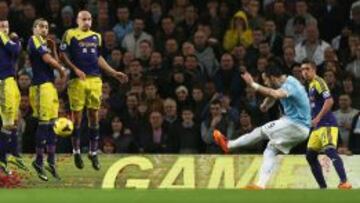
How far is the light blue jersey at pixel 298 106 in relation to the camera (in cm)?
1977

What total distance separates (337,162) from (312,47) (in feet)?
14.0

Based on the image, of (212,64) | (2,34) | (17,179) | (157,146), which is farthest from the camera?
(212,64)

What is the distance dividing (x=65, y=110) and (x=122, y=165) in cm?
176

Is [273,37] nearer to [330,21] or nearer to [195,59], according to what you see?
[330,21]

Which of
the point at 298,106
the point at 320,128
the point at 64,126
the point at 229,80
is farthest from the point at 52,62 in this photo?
the point at 229,80

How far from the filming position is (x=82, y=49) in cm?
1962

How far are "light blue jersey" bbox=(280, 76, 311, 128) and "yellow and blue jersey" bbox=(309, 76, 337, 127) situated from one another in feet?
1.73

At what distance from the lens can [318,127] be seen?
2061 centimetres

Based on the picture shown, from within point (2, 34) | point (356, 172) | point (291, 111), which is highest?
point (2, 34)

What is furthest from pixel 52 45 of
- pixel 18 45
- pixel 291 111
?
pixel 291 111

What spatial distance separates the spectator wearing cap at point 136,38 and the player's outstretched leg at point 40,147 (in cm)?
520

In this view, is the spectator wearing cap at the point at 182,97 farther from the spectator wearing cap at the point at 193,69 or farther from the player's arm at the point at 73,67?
the player's arm at the point at 73,67

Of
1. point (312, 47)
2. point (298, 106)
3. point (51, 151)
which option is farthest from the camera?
point (312, 47)

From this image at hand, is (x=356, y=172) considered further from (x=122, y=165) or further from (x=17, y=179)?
(x=17, y=179)
